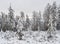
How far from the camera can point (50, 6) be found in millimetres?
38156

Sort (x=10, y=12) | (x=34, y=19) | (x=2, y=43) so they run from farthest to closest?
1. (x=34, y=19)
2. (x=10, y=12)
3. (x=2, y=43)

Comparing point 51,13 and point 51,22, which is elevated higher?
point 51,13

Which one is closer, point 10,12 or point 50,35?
point 50,35

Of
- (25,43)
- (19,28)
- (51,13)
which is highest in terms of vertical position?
(51,13)

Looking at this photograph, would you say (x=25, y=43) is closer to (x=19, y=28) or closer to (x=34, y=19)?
(x=19, y=28)

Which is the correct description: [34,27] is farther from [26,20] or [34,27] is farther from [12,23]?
[12,23]

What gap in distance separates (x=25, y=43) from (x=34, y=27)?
3391 centimetres

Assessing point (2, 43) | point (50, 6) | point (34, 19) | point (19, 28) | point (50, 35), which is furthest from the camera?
point (34, 19)

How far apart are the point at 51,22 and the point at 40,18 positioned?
2932 cm

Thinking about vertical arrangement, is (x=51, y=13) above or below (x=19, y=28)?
above

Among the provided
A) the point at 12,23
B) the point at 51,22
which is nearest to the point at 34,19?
the point at 12,23

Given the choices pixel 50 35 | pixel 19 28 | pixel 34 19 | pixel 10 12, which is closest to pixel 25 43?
pixel 19 28

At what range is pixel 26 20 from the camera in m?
60.6

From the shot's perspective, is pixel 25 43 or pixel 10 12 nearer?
pixel 25 43
